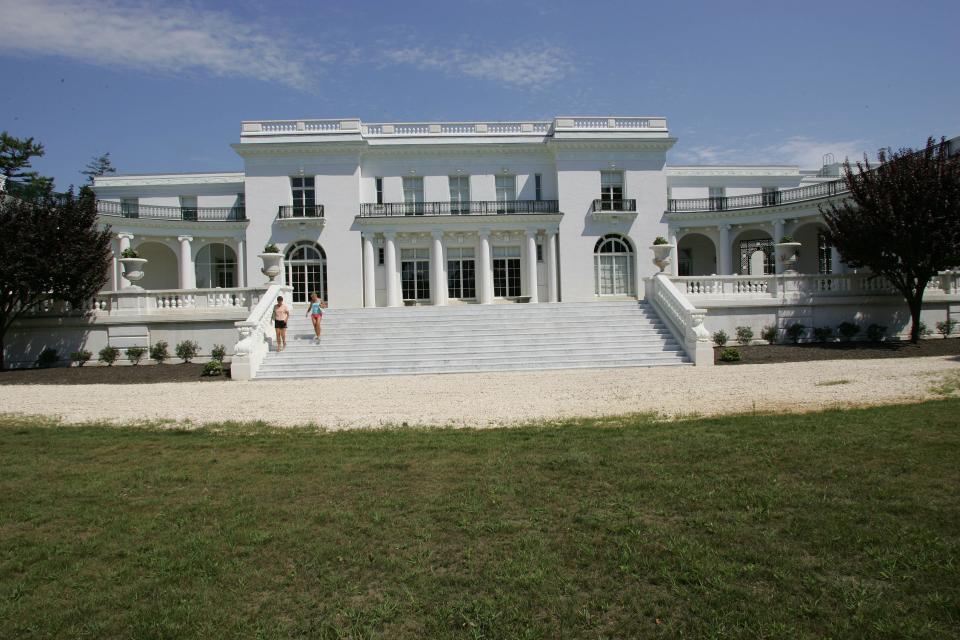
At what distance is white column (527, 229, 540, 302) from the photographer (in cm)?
3177

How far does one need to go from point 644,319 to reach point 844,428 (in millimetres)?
13161

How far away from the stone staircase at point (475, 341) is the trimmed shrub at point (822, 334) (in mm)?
5505

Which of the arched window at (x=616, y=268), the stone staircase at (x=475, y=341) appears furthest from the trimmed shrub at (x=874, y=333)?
the arched window at (x=616, y=268)

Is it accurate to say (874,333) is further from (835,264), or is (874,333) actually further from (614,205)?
(835,264)

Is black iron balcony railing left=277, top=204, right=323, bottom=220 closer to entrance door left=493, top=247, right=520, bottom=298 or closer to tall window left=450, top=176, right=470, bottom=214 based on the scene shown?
tall window left=450, top=176, right=470, bottom=214

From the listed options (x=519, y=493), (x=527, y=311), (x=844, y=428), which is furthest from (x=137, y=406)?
(x=527, y=311)

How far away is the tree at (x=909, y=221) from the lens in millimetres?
18484

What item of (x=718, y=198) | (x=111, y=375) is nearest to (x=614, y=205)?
(x=718, y=198)

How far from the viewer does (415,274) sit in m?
32.5

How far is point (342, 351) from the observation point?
58.7 ft

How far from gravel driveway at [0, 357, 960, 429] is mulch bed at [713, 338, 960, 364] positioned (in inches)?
51.9

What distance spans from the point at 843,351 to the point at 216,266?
3308 centimetres

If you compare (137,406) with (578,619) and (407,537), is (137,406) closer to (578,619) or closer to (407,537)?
(407,537)

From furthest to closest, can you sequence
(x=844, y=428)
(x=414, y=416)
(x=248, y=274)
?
(x=248, y=274) < (x=414, y=416) < (x=844, y=428)
